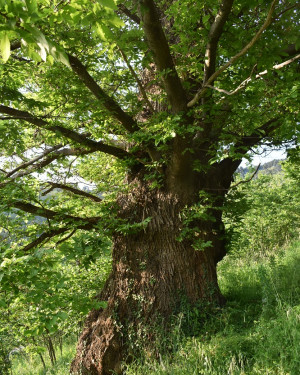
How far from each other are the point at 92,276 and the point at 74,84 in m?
4.95

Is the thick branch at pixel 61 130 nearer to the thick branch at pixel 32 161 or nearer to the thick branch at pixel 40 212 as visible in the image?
the thick branch at pixel 32 161

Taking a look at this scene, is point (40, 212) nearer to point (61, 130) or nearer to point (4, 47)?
point (61, 130)

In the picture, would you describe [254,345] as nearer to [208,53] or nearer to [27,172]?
[208,53]

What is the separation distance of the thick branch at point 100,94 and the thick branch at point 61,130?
474 millimetres

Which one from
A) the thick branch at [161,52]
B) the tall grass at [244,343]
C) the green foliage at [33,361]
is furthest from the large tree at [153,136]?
the green foliage at [33,361]

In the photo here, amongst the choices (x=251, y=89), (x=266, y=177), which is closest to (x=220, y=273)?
(x=251, y=89)

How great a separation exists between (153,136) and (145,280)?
2257 mm

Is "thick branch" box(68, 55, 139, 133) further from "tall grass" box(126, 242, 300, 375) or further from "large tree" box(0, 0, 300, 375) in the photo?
"tall grass" box(126, 242, 300, 375)

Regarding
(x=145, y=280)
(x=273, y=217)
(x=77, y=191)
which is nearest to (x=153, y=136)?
(x=145, y=280)

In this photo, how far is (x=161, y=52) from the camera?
3.52 m

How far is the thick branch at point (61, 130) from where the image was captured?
406 centimetres

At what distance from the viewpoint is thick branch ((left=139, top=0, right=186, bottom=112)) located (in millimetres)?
3115

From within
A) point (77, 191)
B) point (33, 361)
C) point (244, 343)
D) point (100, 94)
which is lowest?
point (33, 361)

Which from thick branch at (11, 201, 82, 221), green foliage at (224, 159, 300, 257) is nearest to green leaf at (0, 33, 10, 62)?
thick branch at (11, 201, 82, 221)
